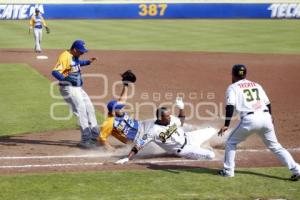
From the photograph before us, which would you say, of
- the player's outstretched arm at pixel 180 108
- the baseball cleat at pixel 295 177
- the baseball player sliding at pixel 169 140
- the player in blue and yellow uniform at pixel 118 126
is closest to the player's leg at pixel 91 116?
the player in blue and yellow uniform at pixel 118 126

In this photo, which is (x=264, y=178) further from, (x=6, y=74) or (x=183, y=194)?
(x=6, y=74)

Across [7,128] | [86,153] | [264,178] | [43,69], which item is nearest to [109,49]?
[43,69]

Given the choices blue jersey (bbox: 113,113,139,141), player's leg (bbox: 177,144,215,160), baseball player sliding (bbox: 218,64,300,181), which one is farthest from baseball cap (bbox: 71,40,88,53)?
baseball player sliding (bbox: 218,64,300,181)

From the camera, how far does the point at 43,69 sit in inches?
876

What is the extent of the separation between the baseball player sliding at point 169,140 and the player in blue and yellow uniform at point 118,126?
0.75 metres

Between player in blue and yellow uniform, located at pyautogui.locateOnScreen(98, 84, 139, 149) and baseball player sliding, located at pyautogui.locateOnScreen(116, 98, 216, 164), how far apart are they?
75 cm

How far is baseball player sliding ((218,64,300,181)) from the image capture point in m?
8.72

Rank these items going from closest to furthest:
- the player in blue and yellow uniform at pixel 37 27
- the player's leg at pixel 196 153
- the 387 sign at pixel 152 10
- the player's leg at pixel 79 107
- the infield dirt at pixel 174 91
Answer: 1. the player's leg at pixel 196 153
2. the infield dirt at pixel 174 91
3. the player's leg at pixel 79 107
4. the player in blue and yellow uniform at pixel 37 27
5. the 387 sign at pixel 152 10

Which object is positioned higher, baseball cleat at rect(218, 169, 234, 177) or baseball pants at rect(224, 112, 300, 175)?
baseball pants at rect(224, 112, 300, 175)

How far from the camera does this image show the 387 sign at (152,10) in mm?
44562

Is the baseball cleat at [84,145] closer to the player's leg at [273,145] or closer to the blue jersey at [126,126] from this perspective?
the blue jersey at [126,126]

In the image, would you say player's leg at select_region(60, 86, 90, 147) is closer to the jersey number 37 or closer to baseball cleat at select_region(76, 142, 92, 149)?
baseball cleat at select_region(76, 142, 92, 149)

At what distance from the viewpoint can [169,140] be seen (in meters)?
9.88

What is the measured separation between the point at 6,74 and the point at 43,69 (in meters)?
1.71
